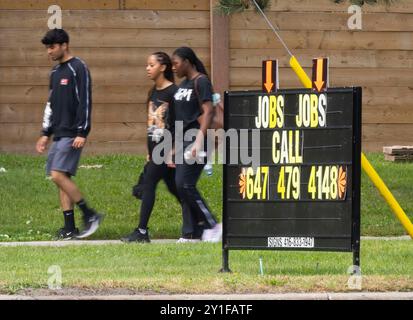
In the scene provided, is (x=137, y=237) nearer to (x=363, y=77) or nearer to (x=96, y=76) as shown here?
(x=96, y=76)

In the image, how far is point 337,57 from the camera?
1636 centimetres

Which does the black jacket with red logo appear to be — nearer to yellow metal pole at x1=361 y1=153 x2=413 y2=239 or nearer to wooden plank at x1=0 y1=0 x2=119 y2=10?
yellow metal pole at x1=361 y1=153 x2=413 y2=239

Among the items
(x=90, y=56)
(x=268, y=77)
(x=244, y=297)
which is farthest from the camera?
(x=90, y=56)

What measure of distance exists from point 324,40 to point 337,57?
306 millimetres

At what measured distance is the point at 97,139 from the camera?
16156 millimetres

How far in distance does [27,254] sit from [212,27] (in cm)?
673

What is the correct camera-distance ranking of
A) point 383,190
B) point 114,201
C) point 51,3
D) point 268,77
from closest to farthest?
point 268,77, point 383,190, point 114,201, point 51,3

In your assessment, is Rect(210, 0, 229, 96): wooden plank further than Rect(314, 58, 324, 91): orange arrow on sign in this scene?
Yes

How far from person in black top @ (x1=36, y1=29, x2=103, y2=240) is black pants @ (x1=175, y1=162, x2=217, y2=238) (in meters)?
0.90

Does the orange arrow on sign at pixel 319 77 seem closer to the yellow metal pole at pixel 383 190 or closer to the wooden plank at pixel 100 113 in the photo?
the yellow metal pole at pixel 383 190

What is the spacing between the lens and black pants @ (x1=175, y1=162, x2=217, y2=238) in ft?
35.7

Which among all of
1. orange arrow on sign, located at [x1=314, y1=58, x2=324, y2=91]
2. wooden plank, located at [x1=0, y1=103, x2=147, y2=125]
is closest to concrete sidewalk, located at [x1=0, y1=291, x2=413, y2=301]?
orange arrow on sign, located at [x1=314, y1=58, x2=324, y2=91]

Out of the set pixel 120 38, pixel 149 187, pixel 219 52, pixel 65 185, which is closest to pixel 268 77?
pixel 149 187

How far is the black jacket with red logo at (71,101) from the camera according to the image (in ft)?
36.3
